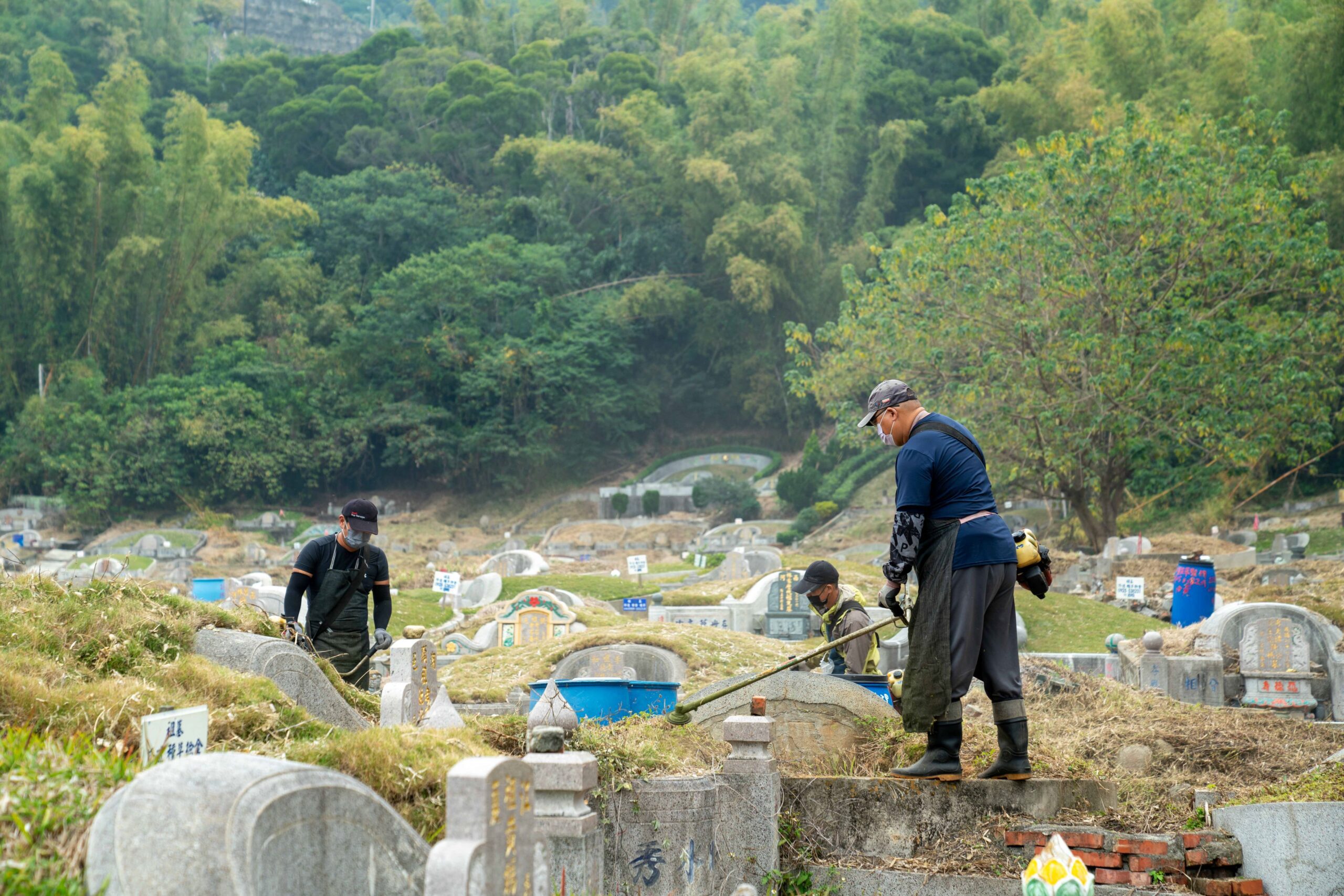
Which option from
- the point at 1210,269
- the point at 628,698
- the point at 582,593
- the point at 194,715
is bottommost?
the point at 582,593

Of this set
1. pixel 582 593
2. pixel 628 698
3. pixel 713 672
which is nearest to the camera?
pixel 628 698

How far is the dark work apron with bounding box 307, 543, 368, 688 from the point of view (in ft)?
20.7

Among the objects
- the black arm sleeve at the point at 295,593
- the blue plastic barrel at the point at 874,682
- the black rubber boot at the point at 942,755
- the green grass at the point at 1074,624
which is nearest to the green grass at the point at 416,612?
the green grass at the point at 1074,624

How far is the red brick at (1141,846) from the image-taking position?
14.2 feet

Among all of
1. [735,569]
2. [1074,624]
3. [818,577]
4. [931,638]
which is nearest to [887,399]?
[931,638]

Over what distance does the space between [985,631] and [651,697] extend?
2.46 m

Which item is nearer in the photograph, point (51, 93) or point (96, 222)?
point (96, 222)

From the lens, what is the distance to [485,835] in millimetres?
2619

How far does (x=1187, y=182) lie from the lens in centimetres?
2038

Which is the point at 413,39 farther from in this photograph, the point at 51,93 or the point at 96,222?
the point at 96,222

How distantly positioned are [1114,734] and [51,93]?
4843 centimetres

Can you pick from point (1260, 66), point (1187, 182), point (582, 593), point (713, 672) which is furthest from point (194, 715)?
point (1260, 66)

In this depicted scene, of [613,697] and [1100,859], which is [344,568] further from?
[1100,859]

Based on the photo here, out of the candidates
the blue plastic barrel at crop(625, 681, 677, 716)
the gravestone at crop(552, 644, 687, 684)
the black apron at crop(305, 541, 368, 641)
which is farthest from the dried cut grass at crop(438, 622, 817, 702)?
the black apron at crop(305, 541, 368, 641)
